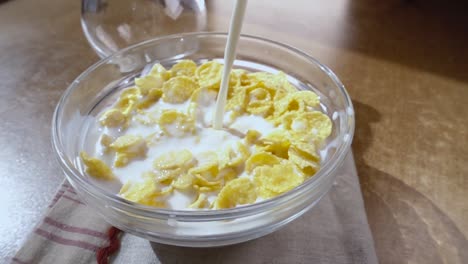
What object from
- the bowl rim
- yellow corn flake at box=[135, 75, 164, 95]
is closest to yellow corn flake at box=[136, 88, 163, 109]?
yellow corn flake at box=[135, 75, 164, 95]

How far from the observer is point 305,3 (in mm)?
1096

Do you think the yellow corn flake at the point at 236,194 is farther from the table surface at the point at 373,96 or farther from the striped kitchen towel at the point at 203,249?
the table surface at the point at 373,96

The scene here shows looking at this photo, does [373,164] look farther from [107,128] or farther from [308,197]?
[107,128]

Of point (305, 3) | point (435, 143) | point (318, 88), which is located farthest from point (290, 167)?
point (305, 3)

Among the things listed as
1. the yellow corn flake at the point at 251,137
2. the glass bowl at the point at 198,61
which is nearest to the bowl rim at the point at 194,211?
the glass bowl at the point at 198,61

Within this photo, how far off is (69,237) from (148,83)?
0.23 meters

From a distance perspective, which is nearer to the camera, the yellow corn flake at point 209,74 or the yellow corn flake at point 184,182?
the yellow corn flake at point 184,182

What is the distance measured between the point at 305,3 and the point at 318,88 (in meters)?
0.53

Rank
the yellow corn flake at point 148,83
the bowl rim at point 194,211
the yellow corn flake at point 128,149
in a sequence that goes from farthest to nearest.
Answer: the yellow corn flake at point 148,83 < the yellow corn flake at point 128,149 < the bowl rim at point 194,211

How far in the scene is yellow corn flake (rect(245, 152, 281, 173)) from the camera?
0.49 m

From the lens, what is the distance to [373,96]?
754mm

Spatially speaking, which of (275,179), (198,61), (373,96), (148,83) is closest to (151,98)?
(148,83)

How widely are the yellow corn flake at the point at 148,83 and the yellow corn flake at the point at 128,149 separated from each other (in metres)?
0.11

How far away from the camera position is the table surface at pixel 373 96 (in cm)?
55
